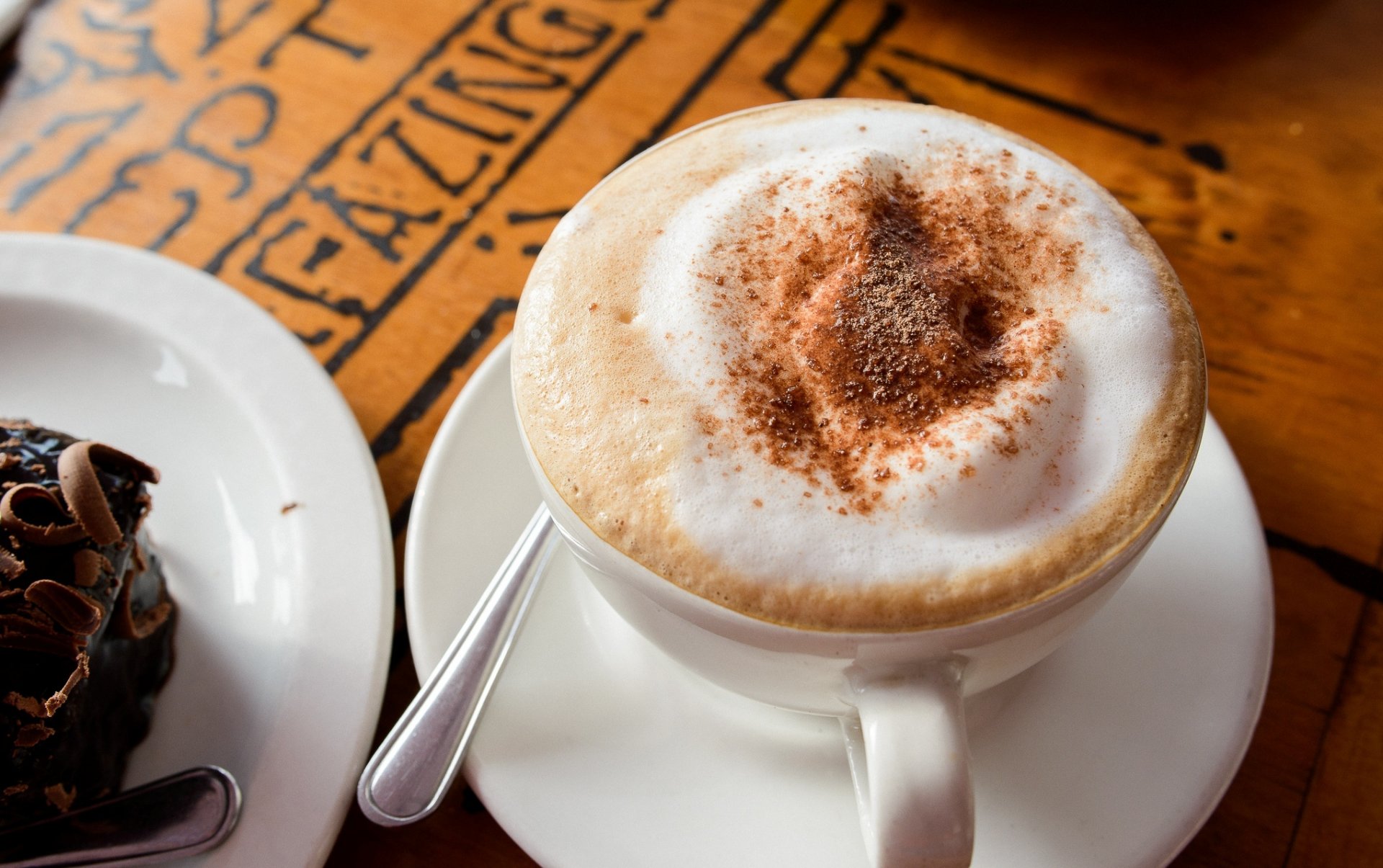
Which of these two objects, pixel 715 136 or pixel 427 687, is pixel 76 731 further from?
pixel 715 136

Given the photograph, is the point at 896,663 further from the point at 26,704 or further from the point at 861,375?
the point at 26,704

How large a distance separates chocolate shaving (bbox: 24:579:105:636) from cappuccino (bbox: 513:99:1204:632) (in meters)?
0.29

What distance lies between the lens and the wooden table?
2.98 feet

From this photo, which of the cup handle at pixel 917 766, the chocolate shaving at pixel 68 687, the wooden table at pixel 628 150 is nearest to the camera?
the cup handle at pixel 917 766

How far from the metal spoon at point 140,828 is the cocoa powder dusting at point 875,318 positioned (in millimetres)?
400

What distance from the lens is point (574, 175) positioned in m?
1.08

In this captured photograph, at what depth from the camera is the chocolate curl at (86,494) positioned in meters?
0.65

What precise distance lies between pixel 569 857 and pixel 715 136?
1.55 ft

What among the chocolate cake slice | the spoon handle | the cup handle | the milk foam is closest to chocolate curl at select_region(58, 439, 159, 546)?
the chocolate cake slice

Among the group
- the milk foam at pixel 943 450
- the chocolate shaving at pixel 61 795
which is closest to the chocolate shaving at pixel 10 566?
the chocolate shaving at pixel 61 795

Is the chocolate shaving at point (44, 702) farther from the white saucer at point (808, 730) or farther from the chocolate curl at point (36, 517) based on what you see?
the white saucer at point (808, 730)

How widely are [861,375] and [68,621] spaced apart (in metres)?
0.49

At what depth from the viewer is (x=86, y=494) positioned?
65 centimetres

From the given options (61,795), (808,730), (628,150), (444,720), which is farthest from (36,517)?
(628,150)
